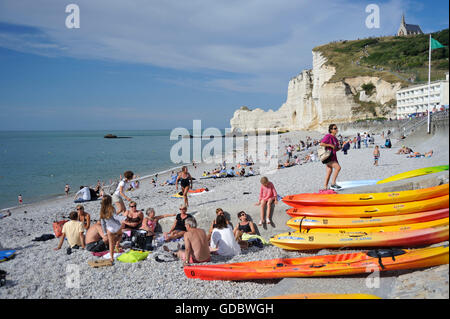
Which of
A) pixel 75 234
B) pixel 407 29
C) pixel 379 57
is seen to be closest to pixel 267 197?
pixel 75 234

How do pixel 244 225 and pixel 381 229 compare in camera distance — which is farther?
pixel 244 225

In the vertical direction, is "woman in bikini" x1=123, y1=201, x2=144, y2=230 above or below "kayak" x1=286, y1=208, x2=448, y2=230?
below

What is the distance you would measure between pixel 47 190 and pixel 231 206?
744 inches

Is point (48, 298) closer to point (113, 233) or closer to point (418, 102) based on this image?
point (113, 233)

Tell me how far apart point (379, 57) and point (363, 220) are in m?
53.9

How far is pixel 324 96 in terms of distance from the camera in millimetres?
46875

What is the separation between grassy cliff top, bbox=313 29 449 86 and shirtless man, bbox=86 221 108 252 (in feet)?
127

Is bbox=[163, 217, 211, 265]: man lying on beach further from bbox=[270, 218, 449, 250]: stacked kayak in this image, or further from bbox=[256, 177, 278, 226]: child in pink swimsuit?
bbox=[256, 177, 278, 226]: child in pink swimsuit

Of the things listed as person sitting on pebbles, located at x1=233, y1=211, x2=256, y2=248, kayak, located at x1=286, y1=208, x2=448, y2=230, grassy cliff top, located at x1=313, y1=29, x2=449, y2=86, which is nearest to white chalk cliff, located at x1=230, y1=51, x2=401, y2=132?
grassy cliff top, located at x1=313, y1=29, x2=449, y2=86

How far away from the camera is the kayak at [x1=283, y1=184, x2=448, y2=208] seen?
558cm

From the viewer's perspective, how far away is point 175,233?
701cm

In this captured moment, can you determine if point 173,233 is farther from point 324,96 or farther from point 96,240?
→ point 324,96
